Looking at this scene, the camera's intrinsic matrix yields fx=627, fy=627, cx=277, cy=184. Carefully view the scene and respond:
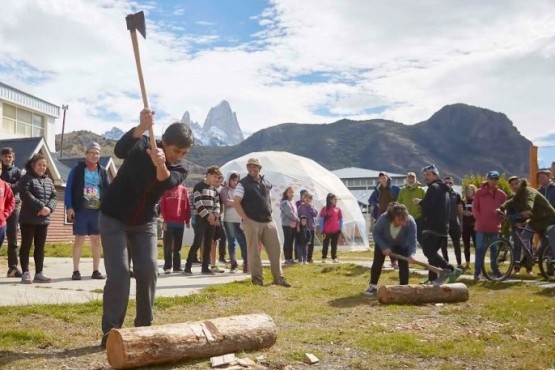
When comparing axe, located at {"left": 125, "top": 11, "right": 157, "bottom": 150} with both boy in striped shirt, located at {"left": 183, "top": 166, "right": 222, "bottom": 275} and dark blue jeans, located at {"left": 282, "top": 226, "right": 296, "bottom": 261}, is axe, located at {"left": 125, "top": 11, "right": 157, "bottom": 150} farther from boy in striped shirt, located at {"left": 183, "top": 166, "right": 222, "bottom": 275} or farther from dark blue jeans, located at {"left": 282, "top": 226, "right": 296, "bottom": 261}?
dark blue jeans, located at {"left": 282, "top": 226, "right": 296, "bottom": 261}

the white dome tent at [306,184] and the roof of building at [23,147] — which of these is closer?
the roof of building at [23,147]

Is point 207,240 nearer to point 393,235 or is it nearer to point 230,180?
point 230,180

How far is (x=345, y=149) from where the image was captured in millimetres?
176750

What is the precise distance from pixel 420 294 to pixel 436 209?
7.41ft

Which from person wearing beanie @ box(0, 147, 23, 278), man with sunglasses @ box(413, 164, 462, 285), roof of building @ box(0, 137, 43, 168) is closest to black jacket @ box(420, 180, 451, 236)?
man with sunglasses @ box(413, 164, 462, 285)

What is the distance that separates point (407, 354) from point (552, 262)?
6.56 m

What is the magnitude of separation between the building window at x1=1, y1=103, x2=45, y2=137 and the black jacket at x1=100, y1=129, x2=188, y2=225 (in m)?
32.0

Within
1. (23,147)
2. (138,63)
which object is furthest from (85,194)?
(23,147)

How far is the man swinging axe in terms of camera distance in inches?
194

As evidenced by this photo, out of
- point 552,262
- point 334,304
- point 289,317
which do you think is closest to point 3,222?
point 289,317

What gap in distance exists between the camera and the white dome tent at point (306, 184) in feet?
93.0

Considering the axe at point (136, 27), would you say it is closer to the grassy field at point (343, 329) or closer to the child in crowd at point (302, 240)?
the grassy field at point (343, 329)

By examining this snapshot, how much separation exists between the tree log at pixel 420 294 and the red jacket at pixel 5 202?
475cm

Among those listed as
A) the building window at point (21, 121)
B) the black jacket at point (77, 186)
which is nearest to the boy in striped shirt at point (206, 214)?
the black jacket at point (77, 186)
